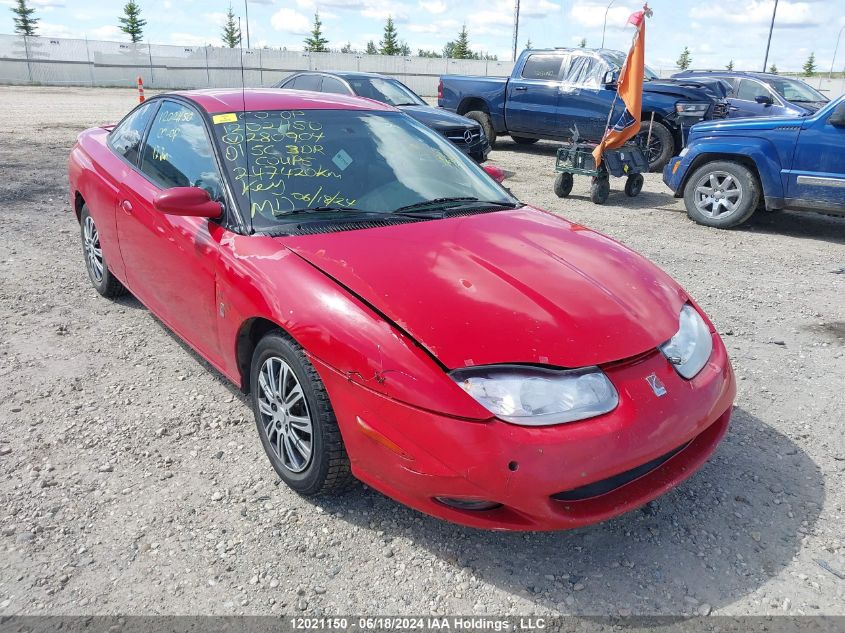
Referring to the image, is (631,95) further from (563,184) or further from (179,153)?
(179,153)

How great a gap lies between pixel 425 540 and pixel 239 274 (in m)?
1.32

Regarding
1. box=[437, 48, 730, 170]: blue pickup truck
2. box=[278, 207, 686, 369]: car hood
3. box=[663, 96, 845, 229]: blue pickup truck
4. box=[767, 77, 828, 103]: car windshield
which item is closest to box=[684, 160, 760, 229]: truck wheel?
box=[663, 96, 845, 229]: blue pickup truck

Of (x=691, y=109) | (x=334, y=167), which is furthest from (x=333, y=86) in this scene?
(x=334, y=167)

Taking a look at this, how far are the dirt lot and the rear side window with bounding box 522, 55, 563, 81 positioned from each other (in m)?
9.27

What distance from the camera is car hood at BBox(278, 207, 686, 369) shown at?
2.22m

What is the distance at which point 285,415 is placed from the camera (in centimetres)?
264

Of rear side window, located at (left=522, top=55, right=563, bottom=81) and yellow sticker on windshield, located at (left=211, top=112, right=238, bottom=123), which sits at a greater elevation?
rear side window, located at (left=522, top=55, right=563, bottom=81)

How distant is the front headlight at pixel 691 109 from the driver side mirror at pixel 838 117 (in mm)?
4257

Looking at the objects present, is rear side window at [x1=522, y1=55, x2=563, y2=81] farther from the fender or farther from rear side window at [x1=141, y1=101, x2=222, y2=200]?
rear side window at [x1=141, y1=101, x2=222, y2=200]

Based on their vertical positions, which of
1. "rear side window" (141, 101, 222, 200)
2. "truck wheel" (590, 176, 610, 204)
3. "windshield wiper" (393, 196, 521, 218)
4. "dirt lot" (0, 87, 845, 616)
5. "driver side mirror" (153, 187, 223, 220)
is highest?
"rear side window" (141, 101, 222, 200)

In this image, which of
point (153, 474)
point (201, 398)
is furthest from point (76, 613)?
point (201, 398)

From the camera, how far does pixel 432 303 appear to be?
7.65ft

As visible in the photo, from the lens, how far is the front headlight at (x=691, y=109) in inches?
423

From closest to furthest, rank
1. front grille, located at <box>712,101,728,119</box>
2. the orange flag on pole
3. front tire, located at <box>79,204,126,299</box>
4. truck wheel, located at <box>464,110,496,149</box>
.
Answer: front tire, located at <box>79,204,126,299</box> → the orange flag on pole → front grille, located at <box>712,101,728,119</box> → truck wheel, located at <box>464,110,496,149</box>
